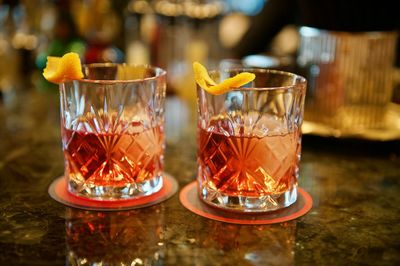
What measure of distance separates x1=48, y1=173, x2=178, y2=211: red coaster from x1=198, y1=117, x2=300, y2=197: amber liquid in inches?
3.5

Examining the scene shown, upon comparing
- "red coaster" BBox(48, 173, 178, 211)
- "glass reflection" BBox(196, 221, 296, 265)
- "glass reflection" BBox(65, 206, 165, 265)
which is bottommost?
"glass reflection" BBox(196, 221, 296, 265)

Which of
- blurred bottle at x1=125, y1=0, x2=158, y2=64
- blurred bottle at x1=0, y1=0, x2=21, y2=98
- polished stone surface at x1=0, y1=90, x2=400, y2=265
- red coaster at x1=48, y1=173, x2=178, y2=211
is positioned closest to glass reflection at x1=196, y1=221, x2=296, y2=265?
polished stone surface at x1=0, y1=90, x2=400, y2=265

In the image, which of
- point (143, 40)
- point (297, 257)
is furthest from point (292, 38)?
point (297, 257)

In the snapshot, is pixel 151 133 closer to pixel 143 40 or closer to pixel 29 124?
pixel 29 124

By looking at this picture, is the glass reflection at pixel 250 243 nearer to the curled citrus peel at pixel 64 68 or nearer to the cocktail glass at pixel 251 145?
the cocktail glass at pixel 251 145

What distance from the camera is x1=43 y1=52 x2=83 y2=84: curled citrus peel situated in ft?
2.65

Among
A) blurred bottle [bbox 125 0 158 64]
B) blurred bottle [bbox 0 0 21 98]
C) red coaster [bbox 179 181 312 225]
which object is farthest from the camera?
blurred bottle [bbox 125 0 158 64]

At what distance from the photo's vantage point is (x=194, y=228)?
78 centimetres

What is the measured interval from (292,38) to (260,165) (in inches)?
57.8

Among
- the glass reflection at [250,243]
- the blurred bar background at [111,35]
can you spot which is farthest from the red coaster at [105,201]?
the blurred bar background at [111,35]

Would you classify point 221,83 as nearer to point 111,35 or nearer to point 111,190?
point 111,190

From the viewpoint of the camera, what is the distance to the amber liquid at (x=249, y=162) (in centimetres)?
80

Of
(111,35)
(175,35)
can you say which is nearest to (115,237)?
(175,35)

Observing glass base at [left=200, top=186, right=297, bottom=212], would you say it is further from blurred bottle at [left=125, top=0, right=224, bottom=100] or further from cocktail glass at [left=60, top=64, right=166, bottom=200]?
blurred bottle at [left=125, top=0, right=224, bottom=100]
